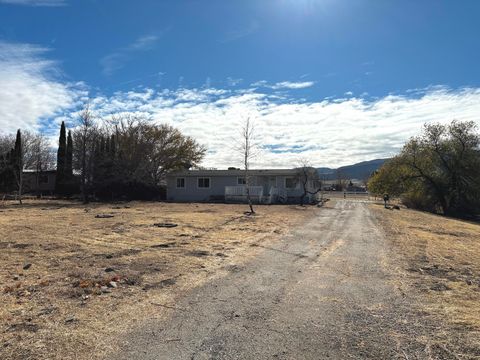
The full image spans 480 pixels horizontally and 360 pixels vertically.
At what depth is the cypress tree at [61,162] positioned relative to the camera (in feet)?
146

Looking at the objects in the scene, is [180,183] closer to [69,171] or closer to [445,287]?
[69,171]

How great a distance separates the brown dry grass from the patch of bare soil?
11.8 ft

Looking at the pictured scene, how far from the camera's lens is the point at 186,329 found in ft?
15.6

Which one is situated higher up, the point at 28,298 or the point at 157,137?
the point at 157,137

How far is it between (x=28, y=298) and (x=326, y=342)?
4.45m

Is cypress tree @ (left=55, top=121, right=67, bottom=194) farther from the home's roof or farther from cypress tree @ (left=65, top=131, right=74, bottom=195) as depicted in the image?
the home's roof

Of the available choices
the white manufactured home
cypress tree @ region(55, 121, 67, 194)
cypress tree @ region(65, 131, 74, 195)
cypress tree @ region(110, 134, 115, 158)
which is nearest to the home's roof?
the white manufactured home

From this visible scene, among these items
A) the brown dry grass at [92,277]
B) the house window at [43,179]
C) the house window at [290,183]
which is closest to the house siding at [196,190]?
the house window at [290,183]

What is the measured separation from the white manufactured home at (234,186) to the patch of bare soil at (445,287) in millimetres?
22671

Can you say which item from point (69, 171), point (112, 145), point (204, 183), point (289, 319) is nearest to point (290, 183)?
point (204, 183)

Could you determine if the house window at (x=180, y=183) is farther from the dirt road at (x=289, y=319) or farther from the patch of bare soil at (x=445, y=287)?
the dirt road at (x=289, y=319)

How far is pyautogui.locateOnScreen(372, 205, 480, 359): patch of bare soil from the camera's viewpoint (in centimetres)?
453

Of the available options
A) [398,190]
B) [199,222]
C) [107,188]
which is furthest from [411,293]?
[107,188]

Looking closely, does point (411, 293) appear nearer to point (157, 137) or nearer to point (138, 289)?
point (138, 289)
